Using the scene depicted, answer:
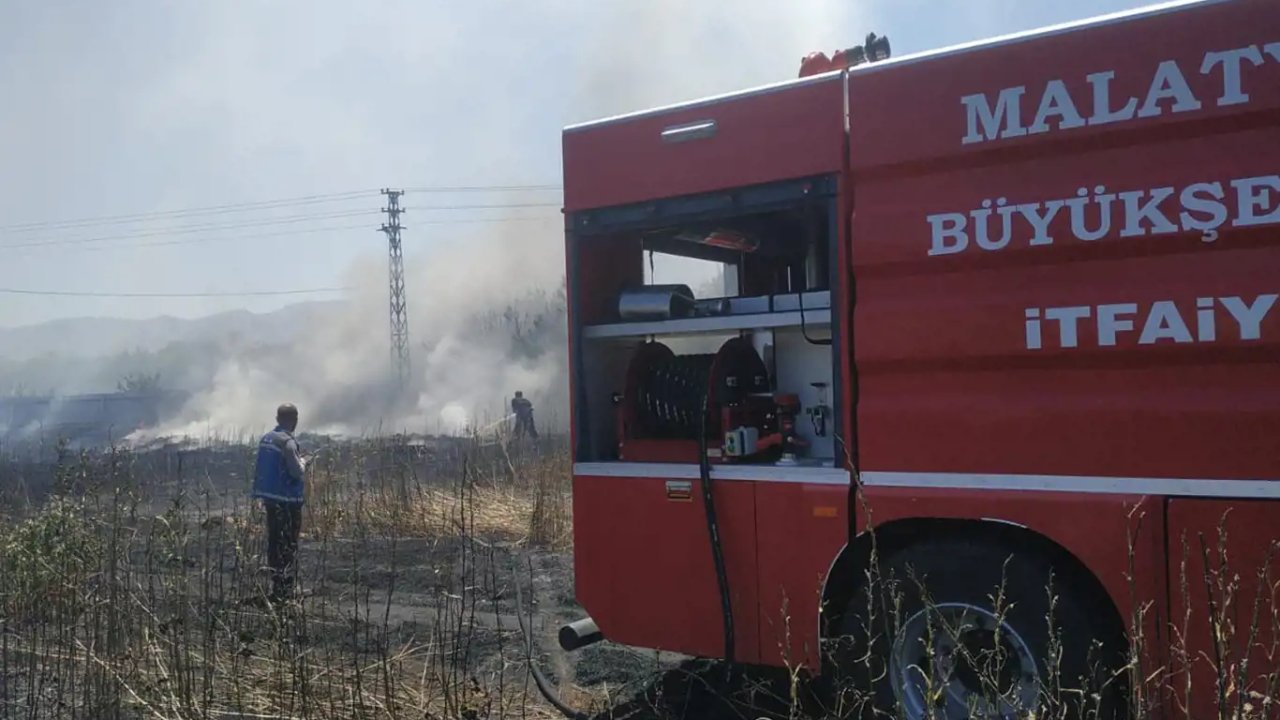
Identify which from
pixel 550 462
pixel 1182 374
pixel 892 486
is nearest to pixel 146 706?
pixel 892 486

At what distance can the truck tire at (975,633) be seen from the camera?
3.69 meters

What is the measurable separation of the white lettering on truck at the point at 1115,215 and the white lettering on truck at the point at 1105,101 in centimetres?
27

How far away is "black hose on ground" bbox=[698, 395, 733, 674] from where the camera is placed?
175 inches

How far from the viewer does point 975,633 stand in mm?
3955

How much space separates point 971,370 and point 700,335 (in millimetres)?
1514

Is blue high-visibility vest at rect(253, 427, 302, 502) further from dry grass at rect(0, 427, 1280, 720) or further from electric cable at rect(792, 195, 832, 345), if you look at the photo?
electric cable at rect(792, 195, 832, 345)

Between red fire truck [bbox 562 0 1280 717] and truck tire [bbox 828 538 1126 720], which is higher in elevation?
red fire truck [bbox 562 0 1280 717]

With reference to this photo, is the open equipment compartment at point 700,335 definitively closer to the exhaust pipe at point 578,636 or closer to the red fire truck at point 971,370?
the red fire truck at point 971,370

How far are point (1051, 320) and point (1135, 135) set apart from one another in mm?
740

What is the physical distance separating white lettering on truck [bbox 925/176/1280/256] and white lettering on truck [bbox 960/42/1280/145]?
273 millimetres

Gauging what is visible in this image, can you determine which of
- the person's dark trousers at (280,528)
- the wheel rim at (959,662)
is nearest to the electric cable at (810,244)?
the wheel rim at (959,662)

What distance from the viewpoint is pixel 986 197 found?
3.89 m

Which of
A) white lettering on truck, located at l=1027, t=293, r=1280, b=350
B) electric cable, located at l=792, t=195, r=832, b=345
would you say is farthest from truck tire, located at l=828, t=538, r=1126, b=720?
electric cable, located at l=792, t=195, r=832, b=345

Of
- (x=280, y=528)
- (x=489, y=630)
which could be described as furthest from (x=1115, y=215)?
(x=280, y=528)
